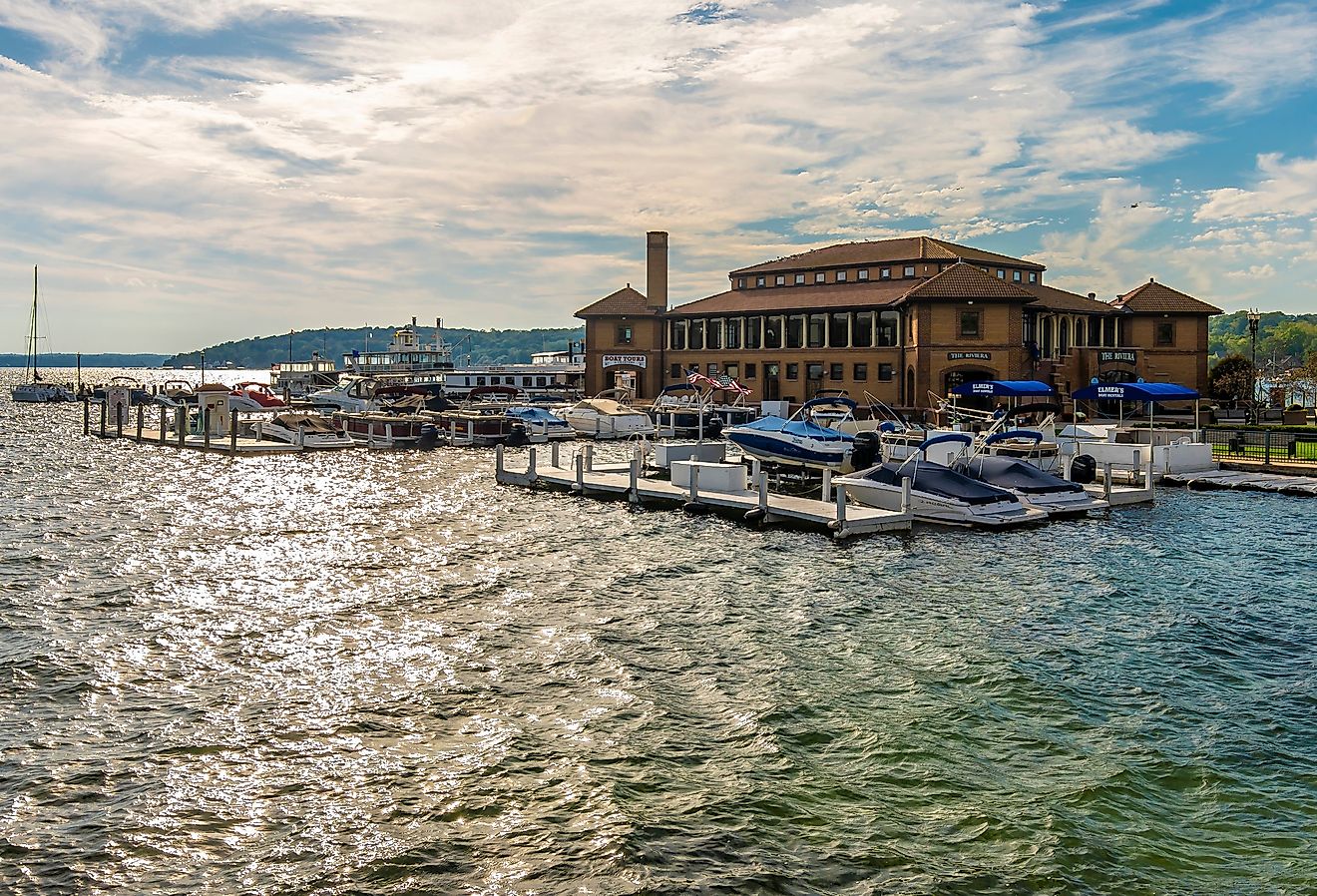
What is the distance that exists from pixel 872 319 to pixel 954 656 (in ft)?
217

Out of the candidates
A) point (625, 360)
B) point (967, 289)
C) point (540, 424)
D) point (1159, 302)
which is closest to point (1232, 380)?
point (1159, 302)

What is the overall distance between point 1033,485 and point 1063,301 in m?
54.8

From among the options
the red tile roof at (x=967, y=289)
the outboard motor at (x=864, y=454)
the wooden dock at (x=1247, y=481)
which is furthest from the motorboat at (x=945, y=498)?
the red tile roof at (x=967, y=289)

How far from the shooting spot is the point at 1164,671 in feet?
55.6

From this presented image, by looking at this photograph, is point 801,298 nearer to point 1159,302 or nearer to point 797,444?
point 1159,302

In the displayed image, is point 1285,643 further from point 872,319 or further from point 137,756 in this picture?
point 872,319

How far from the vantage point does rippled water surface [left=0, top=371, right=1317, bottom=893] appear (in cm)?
1069

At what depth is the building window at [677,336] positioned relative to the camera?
9818 cm

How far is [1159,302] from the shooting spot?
81.6m

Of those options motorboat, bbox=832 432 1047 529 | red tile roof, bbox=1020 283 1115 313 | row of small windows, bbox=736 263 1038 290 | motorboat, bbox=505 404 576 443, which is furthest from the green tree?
motorboat, bbox=832 432 1047 529

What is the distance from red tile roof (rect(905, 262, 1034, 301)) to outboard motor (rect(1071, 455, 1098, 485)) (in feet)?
110

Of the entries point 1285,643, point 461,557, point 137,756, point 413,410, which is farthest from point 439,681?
point 413,410

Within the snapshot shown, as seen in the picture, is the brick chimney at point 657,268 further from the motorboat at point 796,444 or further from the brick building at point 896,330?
the motorboat at point 796,444

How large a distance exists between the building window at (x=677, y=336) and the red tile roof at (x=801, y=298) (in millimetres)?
1503
